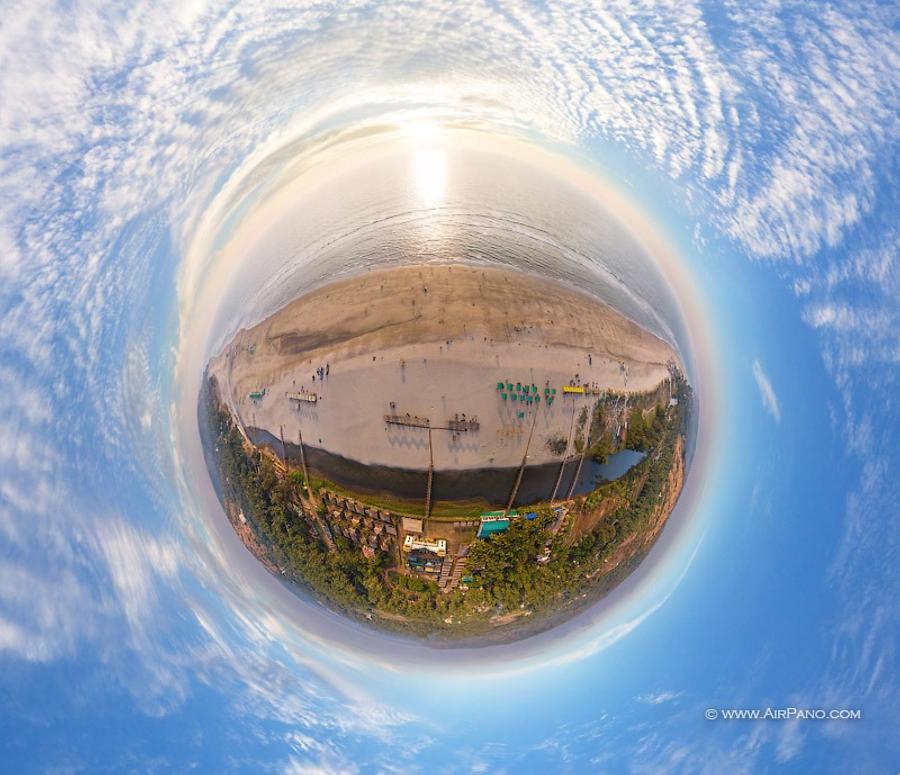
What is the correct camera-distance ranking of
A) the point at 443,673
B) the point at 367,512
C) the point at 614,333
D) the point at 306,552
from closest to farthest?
the point at 367,512 → the point at 306,552 → the point at 614,333 → the point at 443,673

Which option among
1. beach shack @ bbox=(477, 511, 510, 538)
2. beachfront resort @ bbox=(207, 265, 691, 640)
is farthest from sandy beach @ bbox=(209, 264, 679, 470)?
beach shack @ bbox=(477, 511, 510, 538)

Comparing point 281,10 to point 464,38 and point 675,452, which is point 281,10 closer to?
point 464,38

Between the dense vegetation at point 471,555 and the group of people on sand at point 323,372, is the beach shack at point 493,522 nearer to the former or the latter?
the dense vegetation at point 471,555

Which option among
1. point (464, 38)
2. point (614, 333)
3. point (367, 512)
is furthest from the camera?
point (464, 38)

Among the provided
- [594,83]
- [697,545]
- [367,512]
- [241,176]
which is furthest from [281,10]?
[697,545]

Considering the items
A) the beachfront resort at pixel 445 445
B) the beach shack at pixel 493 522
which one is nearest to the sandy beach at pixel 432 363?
the beachfront resort at pixel 445 445
